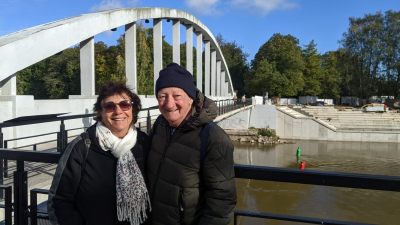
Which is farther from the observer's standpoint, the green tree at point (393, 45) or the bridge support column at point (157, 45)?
the green tree at point (393, 45)

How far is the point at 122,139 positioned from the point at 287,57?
2357 inches

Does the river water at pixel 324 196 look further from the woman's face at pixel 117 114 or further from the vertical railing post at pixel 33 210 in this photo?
the woman's face at pixel 117 114

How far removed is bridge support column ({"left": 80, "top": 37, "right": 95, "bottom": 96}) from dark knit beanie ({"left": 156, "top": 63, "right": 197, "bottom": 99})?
14222 mm

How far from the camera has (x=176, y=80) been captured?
2170 millimetres

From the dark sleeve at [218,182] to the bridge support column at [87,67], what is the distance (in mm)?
14526

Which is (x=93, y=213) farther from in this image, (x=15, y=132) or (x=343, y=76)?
(x=343, y=76)

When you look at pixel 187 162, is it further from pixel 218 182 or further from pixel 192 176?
pixel 218 182

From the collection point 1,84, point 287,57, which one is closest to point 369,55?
point 287,57

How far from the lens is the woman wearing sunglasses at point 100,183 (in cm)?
215

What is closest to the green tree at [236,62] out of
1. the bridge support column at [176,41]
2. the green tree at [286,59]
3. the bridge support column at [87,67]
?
the green tree at [286,59]

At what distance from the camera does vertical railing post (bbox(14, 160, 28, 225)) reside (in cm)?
275

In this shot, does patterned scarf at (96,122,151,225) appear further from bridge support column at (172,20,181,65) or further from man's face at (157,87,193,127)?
bridge support column at (172,20,181,65)

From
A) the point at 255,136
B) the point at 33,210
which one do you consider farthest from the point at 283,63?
the point at 33,210

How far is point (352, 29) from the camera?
63.3 m
